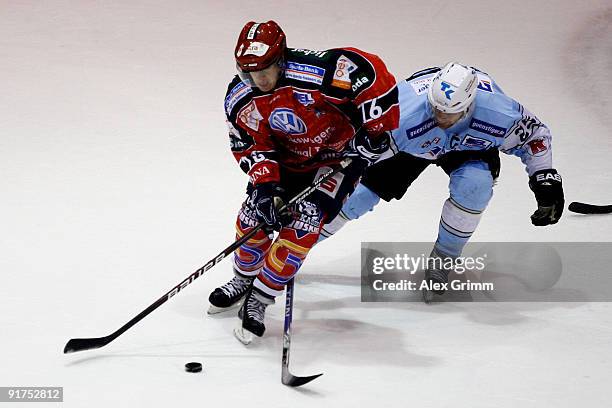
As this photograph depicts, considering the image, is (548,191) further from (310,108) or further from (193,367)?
(193,367)

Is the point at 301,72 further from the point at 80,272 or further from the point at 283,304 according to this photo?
the point at 80,272

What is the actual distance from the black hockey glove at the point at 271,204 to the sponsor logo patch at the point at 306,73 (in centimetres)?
42

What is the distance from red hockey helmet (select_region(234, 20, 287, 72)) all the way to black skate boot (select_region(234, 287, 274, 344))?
0.89 m

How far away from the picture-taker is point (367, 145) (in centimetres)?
419

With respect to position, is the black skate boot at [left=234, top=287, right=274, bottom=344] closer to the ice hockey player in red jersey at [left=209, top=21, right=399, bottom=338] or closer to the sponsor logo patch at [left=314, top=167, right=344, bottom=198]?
the ice hockey player in red jersey at [left=209, top=21, right=399, bottom=338]

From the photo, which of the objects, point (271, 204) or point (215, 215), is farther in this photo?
point (215, 215)

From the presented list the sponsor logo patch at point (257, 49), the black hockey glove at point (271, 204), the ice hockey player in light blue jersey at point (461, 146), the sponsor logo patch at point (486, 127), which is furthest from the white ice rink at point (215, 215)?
the sponsor logo patch at point (257, 49)

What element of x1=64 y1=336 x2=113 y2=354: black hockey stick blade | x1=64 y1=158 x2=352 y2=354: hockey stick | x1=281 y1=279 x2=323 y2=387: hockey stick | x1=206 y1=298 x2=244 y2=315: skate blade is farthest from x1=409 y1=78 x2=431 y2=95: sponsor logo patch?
x1=64 y1=336 x2=113 y2=354: black hockey stick blade

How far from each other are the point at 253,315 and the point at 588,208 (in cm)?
212

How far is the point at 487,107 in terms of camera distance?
4469 millimetres

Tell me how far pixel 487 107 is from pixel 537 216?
57 cm

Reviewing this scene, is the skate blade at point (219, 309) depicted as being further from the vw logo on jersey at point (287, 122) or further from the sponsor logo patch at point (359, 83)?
the sponsor logo patch at point (359, 83)

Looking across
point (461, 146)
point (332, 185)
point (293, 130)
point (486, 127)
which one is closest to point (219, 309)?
point (332, 185)

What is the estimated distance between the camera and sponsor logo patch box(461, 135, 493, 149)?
452 centimetres
